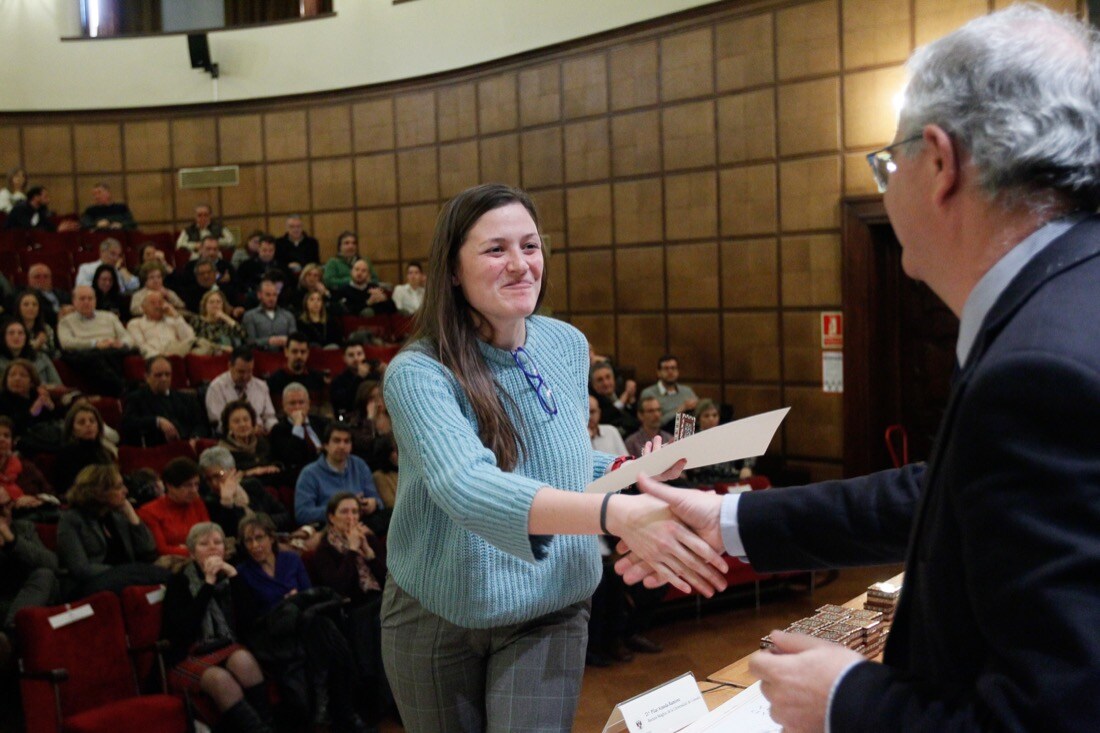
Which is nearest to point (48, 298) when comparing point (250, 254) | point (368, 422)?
point (250, 254)

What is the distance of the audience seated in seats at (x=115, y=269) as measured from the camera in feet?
30.2

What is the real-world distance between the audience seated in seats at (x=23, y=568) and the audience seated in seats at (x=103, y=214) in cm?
734

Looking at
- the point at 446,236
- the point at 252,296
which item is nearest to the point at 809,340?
the point at 252,296

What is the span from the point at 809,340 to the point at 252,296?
5093 mm

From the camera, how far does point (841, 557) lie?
4.53 ft

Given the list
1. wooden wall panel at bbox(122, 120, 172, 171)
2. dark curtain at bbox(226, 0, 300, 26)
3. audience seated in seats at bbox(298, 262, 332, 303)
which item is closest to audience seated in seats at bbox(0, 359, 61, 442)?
audience seated in seats at bbox(298, 262, 332, 303)

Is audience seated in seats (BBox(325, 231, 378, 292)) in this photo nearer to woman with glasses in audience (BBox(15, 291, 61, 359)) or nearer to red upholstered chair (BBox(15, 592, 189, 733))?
woman with glasses in audience (BBox(15, 291, 61, 359))

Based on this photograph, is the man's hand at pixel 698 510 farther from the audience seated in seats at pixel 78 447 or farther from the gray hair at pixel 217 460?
the audience seated in seats at pixel 78 447

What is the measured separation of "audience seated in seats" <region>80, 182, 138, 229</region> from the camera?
439 inches

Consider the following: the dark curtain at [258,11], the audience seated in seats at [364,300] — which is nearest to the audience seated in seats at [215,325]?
the audience seated in seats at [364,300]

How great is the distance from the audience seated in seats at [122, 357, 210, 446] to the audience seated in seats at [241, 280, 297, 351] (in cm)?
150

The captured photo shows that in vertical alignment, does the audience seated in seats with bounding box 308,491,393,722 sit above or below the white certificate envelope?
below

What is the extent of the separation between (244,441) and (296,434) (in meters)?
0.34

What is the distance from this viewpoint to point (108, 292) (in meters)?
8.84
